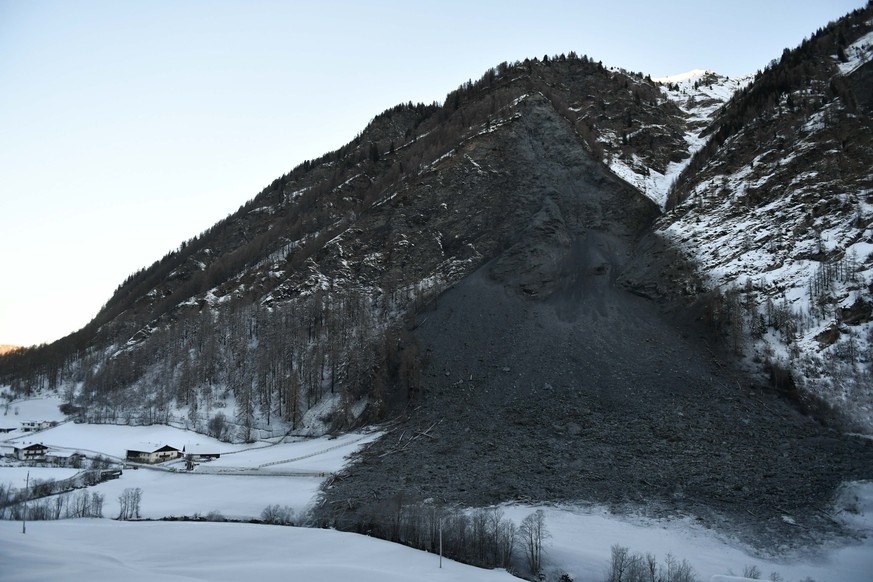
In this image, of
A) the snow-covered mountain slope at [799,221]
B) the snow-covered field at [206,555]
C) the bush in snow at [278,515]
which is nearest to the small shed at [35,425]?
the snow-covered field at [206,555]

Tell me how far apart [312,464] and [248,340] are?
1258 inches

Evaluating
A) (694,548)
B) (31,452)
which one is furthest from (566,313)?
(31,452)

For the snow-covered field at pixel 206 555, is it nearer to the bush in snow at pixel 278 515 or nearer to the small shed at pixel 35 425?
the bush in snow at pixel 278 515

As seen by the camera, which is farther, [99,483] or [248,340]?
[248,340]

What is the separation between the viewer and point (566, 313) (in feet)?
202

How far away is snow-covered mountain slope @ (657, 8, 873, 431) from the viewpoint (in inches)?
1832

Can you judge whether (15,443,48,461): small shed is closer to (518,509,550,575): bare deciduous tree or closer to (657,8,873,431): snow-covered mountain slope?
(518,509,550,575): bare deciduous tree

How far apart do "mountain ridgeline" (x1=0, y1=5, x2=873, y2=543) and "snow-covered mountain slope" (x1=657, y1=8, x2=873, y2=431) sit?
0.25m

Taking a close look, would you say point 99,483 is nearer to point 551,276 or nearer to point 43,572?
point 43,572

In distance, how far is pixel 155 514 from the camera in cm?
4112

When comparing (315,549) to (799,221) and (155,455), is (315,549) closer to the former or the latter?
(155,455)

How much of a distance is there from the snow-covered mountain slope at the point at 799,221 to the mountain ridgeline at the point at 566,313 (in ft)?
0.80

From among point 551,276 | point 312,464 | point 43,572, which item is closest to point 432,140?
point 551,276

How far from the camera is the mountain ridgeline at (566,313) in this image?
41031mm
